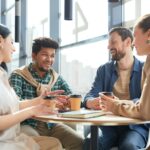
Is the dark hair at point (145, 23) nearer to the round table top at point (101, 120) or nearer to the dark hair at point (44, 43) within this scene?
the round table top at point (101, 120)

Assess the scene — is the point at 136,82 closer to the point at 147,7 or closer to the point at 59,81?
the point at 59,81

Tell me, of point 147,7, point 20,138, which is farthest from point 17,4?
point 20,138

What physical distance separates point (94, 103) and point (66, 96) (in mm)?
216

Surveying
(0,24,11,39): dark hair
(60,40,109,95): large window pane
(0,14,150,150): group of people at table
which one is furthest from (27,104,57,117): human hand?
(60,40,109,95): large window pane

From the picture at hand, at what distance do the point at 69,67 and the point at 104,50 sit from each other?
1311 millimetres

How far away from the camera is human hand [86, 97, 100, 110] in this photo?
2554 mm

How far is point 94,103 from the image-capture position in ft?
8.45

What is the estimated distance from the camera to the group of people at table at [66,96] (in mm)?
1992

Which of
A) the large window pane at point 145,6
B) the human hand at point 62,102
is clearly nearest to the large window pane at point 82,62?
the large window pane at point 145,6

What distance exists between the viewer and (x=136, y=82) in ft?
9.05

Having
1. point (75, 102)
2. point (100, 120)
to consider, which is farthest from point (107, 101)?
point (75, 102)

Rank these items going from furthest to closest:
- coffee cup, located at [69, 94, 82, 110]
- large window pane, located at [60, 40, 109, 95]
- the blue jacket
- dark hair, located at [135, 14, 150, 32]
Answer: large window pane, located at [60, 40, 109, 95], the blue jacket, coffee cup, located at [69, 94, 82, 110], dark hair, located at [135, 14, 150, 32]

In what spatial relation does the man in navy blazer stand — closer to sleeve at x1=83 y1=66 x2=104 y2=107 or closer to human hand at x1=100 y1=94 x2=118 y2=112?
sleeve at x1=83 y1=66 x2=104 y2=107

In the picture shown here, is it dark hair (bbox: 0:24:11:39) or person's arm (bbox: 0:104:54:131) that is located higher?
dark hair (bbox: 0:24:11:39)
